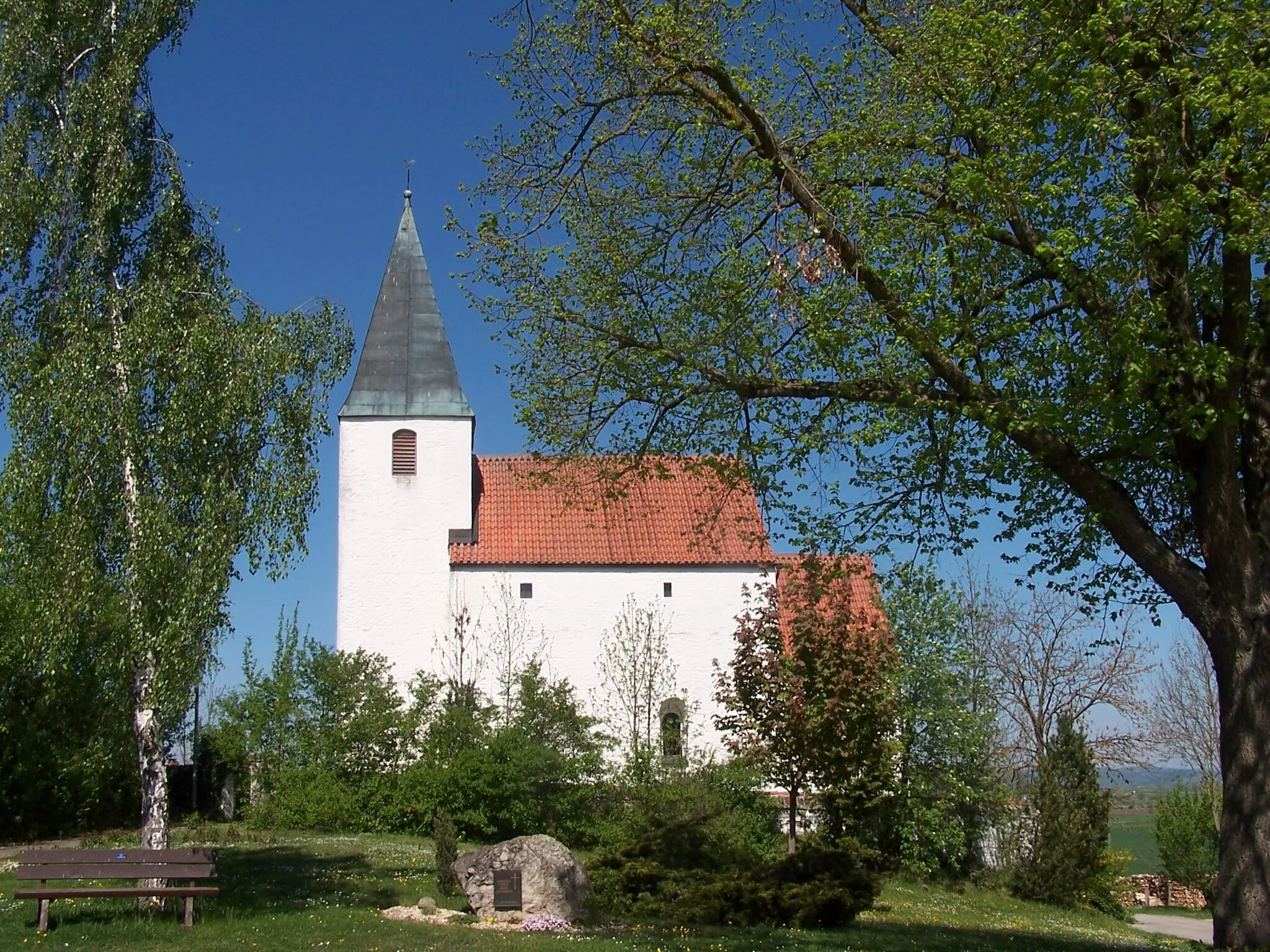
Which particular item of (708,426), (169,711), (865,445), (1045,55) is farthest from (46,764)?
(1045,55)

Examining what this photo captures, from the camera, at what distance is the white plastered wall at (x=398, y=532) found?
31.6 meters

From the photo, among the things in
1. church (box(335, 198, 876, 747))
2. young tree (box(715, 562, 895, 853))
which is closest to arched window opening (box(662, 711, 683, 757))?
church (box(335, 198, 876, 747))

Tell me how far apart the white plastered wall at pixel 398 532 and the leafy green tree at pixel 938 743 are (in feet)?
39.5

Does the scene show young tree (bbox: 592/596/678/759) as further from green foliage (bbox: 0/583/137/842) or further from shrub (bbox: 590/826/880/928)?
shrub (bbox: 590/826/880/928)

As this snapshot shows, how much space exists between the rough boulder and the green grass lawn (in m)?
0.85

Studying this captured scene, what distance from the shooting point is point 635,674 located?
32000mm

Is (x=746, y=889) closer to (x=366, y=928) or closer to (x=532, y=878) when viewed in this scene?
(x=532, y=878)

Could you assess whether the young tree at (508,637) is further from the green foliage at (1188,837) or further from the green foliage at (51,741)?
the green foliage at (1188,837)

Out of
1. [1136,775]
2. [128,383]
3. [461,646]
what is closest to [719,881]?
[128,383]

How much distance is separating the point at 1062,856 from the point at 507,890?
55.2 feet

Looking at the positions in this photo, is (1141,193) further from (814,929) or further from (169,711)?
(169,711)

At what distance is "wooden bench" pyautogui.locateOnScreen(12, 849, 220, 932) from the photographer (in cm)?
1240

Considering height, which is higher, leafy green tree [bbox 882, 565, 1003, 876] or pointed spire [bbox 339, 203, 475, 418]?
pointed spire [bbox 339, 203, 475, 418]

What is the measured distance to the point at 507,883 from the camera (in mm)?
14578
